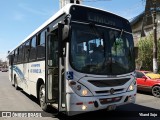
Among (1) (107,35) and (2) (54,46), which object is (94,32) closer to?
(1) (107,35)

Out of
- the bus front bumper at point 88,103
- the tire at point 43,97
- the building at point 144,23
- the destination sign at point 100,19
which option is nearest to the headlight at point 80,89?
the bus front bumper at point 88,103

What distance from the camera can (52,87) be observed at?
7500 mm

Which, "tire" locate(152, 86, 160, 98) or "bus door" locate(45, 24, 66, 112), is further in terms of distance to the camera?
"tire" locate(152, 86, 160, 98)

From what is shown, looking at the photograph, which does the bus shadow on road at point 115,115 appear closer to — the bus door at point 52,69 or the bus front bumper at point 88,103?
the bus door at point 52,69

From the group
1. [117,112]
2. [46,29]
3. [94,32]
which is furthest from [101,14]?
[117,112]

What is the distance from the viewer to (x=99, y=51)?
6.78 meters

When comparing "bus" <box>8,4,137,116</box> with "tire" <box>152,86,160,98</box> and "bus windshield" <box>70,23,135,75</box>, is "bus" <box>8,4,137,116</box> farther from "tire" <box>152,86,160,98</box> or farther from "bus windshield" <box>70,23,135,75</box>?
"tire" <box>152,86,160,98</box>

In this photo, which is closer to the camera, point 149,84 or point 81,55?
point 81,55

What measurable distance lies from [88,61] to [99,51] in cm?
51

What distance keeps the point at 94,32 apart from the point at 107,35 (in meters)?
0.46

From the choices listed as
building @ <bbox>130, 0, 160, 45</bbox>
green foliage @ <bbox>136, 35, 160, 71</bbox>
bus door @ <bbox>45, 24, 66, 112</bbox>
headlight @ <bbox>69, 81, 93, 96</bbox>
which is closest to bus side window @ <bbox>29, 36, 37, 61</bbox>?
bus door @ <bbox>45, 24, 66, 112</bbox>

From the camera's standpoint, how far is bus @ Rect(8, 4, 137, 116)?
249 inches

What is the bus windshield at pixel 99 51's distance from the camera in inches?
253

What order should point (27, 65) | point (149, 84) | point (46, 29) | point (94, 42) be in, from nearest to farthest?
point (94, 42), point (46, 29), point (27, 65), point (149, 84)
